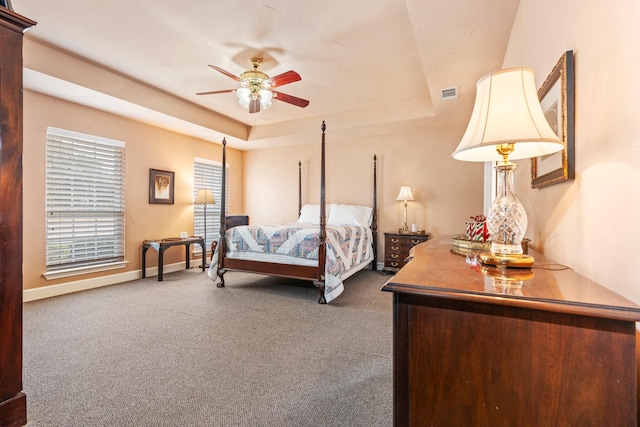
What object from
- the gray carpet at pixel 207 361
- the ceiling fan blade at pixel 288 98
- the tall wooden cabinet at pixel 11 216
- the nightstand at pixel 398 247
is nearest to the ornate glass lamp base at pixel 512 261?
the gray carpet at pixel 207 361

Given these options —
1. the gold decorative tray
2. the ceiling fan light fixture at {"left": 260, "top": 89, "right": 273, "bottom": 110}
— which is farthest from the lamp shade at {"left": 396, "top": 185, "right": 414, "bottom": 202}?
the gold decorative tray

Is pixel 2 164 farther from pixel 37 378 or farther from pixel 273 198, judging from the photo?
pixel 273 198

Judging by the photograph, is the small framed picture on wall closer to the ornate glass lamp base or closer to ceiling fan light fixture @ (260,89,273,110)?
ceiling fan light fixture @ (260,89,273,110)

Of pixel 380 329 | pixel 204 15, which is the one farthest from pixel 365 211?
pixel 204 15

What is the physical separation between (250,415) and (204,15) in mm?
2815

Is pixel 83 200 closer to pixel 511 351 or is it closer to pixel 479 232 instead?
pixel 479 232

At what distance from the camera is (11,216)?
47.9 inches

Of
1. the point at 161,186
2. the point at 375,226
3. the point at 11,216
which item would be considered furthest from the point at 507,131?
the point at 161,186

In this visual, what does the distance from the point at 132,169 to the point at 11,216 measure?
3.33m

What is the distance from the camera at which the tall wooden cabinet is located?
46.5 inches

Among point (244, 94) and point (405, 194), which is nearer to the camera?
point (244, 94)

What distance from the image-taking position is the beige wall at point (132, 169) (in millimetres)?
3195

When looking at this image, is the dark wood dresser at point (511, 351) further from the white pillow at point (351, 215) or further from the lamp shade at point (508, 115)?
the white pillow at point (351, 215)

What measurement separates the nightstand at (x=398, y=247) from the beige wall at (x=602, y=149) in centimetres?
303
